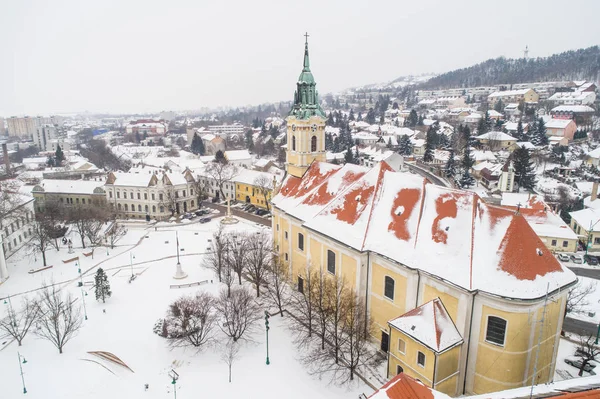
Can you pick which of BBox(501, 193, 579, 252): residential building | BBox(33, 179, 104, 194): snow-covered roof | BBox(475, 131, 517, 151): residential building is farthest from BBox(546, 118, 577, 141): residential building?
BBox(33, 179, 104, 194): snow-covered roof

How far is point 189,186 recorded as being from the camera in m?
66.3

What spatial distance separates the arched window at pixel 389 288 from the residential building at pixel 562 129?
319ft

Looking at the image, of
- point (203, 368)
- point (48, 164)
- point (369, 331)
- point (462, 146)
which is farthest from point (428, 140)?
point (48, 164)

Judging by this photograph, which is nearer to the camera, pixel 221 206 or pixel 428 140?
pixel 221 206

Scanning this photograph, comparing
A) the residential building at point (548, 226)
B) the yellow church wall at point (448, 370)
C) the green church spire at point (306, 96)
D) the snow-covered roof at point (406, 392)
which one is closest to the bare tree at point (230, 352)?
the yellow church wall at point (448, 370)

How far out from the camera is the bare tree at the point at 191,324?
27094 mm

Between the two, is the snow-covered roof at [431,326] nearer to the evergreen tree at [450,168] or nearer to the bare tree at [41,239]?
the bare tree at [41,239]

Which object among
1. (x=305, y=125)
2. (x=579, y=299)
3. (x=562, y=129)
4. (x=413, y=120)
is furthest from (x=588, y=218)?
(x=413, y=120)

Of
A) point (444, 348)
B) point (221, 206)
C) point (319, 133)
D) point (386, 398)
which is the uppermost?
point (319, 133)

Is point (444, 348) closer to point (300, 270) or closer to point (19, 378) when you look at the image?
point (300, 270)

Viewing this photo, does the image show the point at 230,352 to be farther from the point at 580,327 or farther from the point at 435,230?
the point at 580,327

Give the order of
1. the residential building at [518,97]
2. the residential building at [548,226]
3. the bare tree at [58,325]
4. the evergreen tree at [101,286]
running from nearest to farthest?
the bare tree at [58,325]
the evergreen tree at [101,286]
the residential building at [548,226]
the residential building at [518,97]

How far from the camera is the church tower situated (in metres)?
37.3

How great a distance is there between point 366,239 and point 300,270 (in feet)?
32.4
